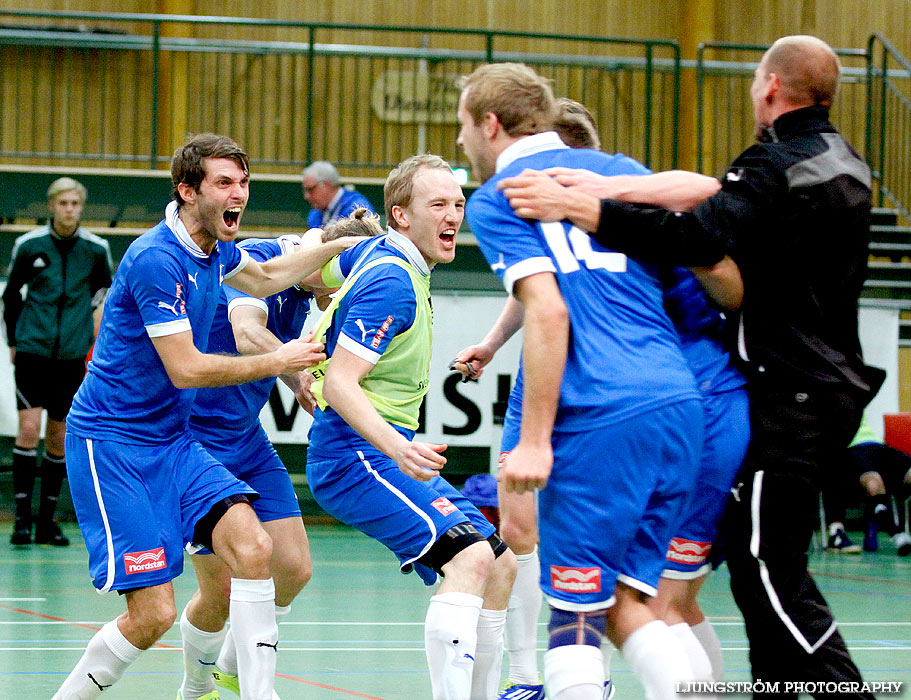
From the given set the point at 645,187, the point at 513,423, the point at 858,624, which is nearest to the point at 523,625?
the point at 513,423

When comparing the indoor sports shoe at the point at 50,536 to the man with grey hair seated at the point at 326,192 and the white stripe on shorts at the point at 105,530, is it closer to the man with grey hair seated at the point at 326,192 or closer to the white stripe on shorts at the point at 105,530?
the man with grey hair seated at the point at 326,192

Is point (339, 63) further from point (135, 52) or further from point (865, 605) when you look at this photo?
point (865, 605)

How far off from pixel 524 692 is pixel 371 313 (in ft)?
4.82

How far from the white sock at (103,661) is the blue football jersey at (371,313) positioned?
87 centimetres

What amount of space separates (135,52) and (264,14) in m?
1.57

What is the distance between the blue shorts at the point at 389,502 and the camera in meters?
3.93

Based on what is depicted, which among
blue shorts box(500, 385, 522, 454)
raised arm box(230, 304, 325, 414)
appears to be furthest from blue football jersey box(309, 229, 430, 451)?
blue shorts box(500, 385, 522, 454)

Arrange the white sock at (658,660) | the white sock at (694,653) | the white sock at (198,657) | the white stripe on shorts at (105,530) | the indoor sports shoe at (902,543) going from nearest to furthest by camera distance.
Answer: the white sock at (658,660) < the white sock at (694,653) < the white stripe on shorts at (105,530) < the white sock at (198,657) < the indoor sports shoe at (902,543)

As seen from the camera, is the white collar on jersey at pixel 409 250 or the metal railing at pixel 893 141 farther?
the metal railing at pixel 893 141

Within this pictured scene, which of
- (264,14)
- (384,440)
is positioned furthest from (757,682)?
(264,14)

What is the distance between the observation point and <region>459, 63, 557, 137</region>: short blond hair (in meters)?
3.25

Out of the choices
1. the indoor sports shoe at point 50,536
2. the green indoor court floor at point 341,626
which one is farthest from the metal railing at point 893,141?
the indoor sports shoe at point 50,536

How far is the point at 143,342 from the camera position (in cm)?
403

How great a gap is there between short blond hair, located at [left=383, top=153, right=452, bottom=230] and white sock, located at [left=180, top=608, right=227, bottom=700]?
154cm
